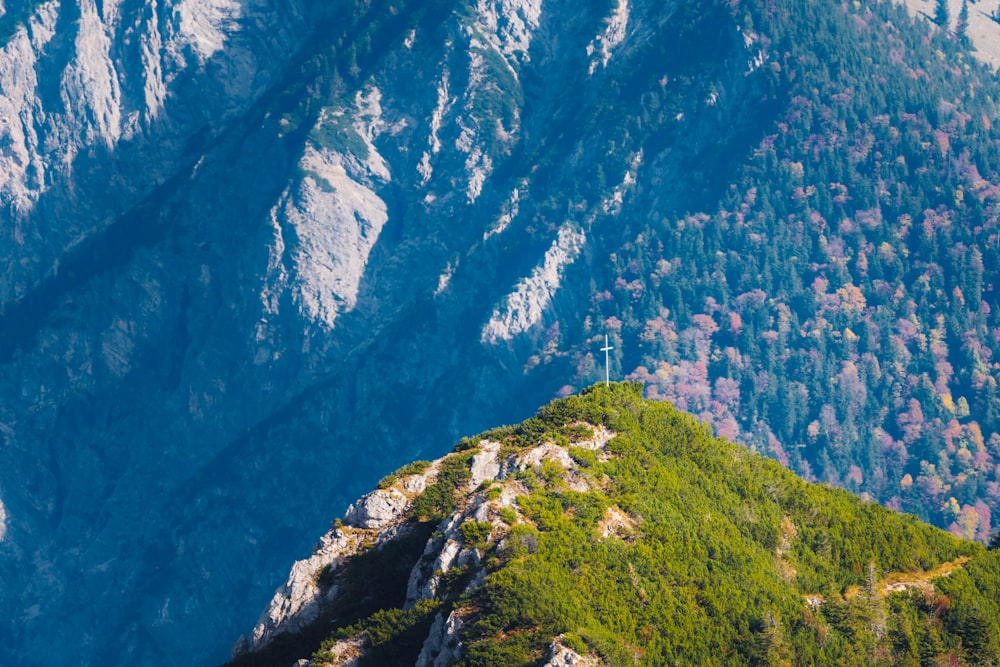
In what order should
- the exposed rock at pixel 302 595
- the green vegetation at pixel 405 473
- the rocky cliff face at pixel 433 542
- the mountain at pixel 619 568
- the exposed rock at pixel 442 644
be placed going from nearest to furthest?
the exposed rock at pixel 442 644, the mountain at pixel 619 568, the rocky cliff face at pixel 433 542, the exposed rock at pixel 302 595, the green vegetation at pixel 405 473

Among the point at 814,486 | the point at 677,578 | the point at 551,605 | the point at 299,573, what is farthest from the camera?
the point at 814,486

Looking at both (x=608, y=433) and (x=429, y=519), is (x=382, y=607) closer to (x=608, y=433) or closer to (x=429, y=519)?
(x=429, y=519)

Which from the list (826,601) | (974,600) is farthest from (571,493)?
(974,600)

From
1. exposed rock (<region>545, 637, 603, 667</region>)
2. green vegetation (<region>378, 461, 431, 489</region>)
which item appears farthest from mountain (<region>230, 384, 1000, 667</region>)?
green vegetation (<region>378, 461, 431, 489</region>)

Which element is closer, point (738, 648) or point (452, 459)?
point (738, 648)

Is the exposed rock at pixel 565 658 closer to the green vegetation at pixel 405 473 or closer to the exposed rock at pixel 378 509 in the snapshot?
the exposed rock at pixel 378 509

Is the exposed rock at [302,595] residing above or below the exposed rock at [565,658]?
above

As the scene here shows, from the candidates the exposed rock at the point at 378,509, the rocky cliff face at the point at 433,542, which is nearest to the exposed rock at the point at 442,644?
the rocky cliff face at the point at 433,542

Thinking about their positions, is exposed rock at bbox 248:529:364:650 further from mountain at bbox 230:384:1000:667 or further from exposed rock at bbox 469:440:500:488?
exposed rock at bbox 469:440:500:488

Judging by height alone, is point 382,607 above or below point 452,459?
below
